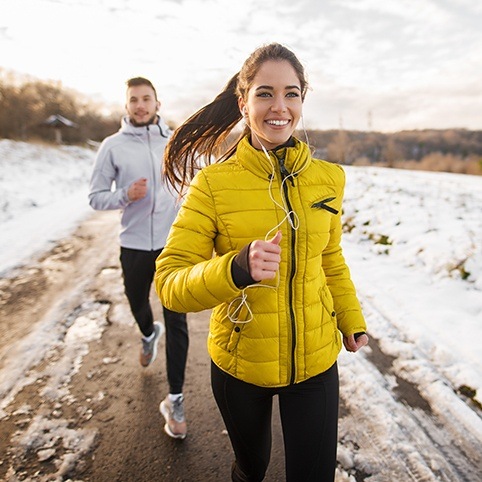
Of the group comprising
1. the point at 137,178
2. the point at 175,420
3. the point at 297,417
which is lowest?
the point at 175,420

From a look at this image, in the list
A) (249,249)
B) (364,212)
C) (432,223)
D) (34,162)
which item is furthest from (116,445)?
(34,162)

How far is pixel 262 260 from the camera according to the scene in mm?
1232

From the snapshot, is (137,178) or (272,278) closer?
(272,278)

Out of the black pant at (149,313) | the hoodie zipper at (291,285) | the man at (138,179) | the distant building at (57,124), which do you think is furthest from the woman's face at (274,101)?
the distant building at (57,124)

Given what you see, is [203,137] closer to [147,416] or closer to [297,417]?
[297,417]

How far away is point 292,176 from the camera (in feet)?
5.30

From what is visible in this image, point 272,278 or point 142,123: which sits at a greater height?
point 142,123

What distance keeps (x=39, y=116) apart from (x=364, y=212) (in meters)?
35.8

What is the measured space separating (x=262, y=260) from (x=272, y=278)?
9.1 inches

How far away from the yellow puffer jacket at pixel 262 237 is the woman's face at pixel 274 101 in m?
0.09

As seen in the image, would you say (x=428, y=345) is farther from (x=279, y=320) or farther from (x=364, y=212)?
(x=364, y=212)

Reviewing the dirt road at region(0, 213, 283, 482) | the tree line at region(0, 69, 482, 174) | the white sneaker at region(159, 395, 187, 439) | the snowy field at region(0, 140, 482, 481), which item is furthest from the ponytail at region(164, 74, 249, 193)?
the tree line at region(0, 69, 482, 174)

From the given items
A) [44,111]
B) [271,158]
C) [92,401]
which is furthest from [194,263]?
[44,111]

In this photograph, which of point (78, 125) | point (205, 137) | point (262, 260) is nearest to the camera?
point (262, 260)
